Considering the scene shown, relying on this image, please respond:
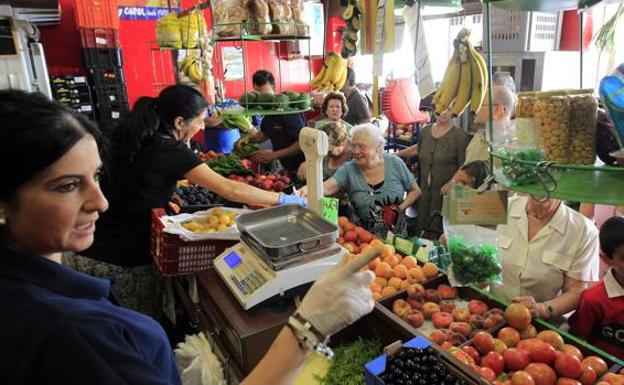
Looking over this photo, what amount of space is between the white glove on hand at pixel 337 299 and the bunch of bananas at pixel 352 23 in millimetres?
1570

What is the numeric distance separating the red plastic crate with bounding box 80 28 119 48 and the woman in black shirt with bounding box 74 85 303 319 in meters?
3.75

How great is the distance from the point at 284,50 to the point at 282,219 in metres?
6.66

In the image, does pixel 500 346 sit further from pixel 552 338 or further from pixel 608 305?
pixel 608 305

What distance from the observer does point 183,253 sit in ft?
7.03

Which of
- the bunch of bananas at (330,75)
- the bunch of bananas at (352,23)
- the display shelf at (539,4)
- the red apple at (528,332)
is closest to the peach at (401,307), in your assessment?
the red apple at (528,332)

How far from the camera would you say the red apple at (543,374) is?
1.45 metres

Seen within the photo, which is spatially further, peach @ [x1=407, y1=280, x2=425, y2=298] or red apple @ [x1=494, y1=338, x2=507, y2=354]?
peach @ [x1=407, y1=280, x2=425, y2=298]

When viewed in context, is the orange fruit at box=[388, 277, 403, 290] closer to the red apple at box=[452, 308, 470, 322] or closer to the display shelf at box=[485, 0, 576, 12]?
the red apple at box=[452, 308, 470, 322]

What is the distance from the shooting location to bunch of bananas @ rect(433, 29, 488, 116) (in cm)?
150

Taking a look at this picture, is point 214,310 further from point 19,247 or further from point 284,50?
point 284,50

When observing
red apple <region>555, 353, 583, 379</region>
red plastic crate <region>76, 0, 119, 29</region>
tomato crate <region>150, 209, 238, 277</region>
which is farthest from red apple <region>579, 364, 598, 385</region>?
red plastic crate <region>76, 0, 119, 29</region>

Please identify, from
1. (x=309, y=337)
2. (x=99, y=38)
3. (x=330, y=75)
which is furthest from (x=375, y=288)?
(x=99, y=38)

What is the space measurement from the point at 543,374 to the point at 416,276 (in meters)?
0.71

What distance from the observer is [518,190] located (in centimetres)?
91
